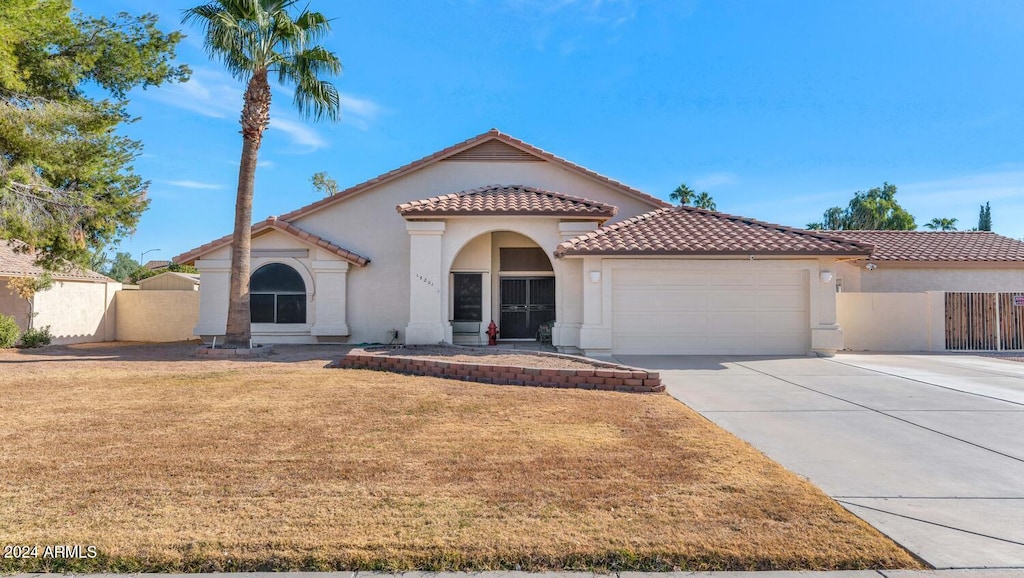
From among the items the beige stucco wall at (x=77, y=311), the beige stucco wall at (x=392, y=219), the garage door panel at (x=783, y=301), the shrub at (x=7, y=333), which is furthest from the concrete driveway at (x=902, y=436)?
the beige stucco wall at (x=77, y=311)

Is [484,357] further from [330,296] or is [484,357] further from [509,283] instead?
[330,296]

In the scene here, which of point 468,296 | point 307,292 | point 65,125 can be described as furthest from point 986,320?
point 65,125

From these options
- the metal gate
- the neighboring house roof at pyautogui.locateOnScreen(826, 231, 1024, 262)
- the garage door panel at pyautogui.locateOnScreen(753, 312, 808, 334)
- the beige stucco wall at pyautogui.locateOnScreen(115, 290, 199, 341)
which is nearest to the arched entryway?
the garage door panel at pyautogui.locateOnScreen(753, 312, 808, 334)

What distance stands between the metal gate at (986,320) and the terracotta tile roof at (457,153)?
936cm

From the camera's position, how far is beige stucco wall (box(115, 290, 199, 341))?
70.2ft

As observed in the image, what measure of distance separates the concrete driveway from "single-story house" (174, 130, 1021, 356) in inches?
90.5

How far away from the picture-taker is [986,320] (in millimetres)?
16125

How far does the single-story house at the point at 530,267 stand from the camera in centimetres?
1427

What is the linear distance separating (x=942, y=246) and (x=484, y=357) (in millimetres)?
19020

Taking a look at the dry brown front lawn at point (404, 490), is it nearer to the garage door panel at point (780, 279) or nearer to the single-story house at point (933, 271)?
the garage door panel at point (780, 279)

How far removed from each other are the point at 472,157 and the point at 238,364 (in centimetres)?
980

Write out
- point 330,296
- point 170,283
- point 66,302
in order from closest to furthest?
1. point 330,296
2. point 66,302
3. point 170,283

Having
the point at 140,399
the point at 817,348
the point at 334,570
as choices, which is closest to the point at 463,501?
the point at 334,570

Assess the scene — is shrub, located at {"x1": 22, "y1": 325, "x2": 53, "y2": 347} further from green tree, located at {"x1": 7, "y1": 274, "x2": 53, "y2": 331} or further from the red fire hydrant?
the red fire hydrant
